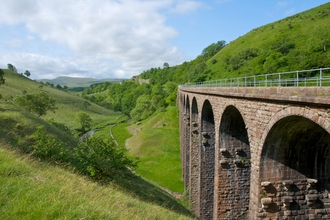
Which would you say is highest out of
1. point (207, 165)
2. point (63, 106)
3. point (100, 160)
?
point (100, 160)

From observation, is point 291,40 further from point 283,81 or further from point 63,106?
point 63,106

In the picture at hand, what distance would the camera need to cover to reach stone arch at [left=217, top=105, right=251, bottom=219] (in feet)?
57.2

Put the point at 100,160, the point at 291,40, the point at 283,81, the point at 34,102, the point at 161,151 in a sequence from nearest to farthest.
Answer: the point at 283,81 → the point at 100,160 → the point at 161,151 → the point at 34,102 → the point at 291,40

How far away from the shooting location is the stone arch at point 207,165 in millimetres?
23781

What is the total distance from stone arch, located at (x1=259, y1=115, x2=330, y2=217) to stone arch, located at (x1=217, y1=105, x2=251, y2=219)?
572 cm

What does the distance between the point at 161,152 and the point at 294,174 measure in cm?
3480

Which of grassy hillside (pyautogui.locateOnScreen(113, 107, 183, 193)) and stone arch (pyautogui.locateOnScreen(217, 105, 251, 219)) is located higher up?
stone arch (pyautogui.locateOnScreen(217, 105, 251, 219))

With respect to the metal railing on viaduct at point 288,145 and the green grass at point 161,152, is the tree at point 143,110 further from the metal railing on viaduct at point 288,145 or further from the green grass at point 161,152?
the metal railing on viaduct at point 288,145

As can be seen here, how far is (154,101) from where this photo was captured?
84438 millimetres

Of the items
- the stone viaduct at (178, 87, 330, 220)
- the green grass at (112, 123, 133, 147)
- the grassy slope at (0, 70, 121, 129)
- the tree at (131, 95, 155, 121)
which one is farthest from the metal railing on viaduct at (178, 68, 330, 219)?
the grassy slope at (0, 70, 121, 129)

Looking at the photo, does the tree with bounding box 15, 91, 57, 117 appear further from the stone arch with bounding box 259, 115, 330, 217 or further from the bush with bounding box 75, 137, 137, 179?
the stone arch with bounding box 259, 115, 330, 217

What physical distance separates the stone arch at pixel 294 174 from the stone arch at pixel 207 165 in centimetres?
1202

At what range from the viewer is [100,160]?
15812mm

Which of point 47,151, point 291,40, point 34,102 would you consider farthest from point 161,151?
point 291,40
